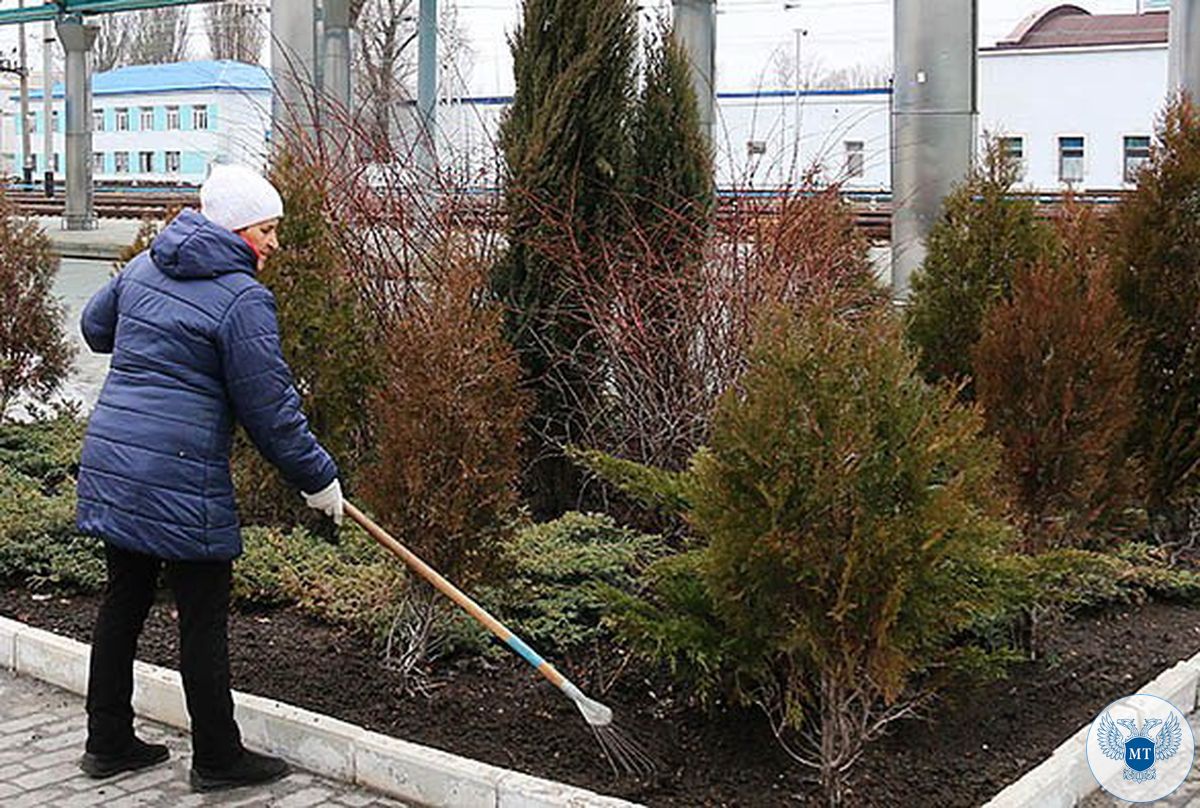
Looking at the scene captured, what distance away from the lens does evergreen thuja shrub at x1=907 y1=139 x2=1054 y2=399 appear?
7879mm

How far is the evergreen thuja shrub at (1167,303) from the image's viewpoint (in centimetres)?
748

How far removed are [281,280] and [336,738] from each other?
2767mm

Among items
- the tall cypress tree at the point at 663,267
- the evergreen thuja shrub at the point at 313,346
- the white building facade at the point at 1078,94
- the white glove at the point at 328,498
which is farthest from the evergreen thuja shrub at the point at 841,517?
the white building facade at the point at 1078,94

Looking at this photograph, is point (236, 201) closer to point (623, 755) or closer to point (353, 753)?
point (353, 753)

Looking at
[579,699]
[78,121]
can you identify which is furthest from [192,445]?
[78,121]

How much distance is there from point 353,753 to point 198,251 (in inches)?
66.8

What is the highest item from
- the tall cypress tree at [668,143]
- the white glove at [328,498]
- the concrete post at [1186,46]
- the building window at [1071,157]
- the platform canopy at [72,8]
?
the platform canopy at [72,8]

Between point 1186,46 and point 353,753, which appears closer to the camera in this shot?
point 353,753

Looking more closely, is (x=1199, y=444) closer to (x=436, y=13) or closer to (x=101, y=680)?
(x=101, y=680)

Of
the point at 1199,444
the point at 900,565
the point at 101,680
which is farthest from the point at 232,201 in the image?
the point at 1199,444

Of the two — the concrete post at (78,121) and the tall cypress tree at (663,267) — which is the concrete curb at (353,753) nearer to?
the tall cypress tree at (663,267)

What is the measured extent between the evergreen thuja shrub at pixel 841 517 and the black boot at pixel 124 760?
199cm

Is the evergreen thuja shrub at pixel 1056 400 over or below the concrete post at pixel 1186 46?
below

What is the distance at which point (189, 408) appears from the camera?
4.85m
